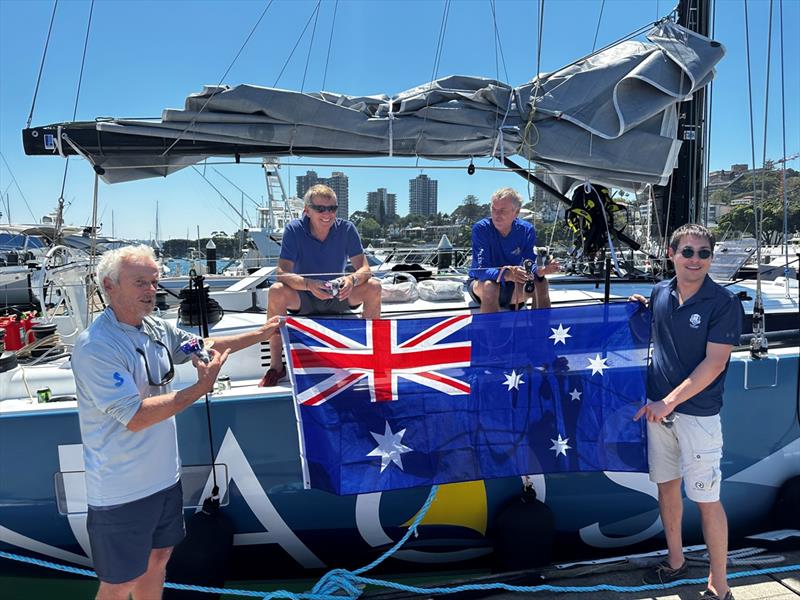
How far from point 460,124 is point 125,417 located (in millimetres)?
2991

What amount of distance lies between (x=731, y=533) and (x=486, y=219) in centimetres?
271

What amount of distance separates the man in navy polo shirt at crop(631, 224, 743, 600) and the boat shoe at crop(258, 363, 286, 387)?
2.08 metres

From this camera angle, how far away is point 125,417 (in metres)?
1.96

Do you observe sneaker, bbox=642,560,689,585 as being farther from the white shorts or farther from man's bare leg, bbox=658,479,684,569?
the white shorts

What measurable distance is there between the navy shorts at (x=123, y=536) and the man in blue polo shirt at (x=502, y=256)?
2.25 m

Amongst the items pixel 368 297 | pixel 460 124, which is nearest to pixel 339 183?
pixel 460 124

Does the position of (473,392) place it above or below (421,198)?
below

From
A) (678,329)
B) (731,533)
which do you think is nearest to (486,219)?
(678,329)

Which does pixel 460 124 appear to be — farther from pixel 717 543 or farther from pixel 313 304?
pixel 717 543

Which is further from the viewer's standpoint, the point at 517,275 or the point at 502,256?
the point at 502,256

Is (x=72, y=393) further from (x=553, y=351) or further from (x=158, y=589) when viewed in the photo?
(x=553, y=351)

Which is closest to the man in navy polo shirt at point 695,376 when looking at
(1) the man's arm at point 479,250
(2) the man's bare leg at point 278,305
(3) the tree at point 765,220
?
(1) the man's arm at point 479,250

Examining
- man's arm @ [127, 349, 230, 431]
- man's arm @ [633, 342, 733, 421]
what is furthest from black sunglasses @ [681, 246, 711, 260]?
man's arm @ [127, 349, 230, 431]

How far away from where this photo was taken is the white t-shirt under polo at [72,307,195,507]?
196 centimetres
